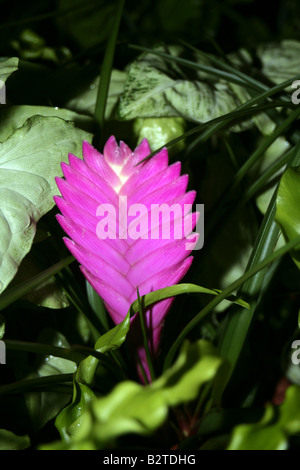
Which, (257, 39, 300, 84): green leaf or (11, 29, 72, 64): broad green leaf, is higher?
(11, 29, 72, 64): broad green leaf

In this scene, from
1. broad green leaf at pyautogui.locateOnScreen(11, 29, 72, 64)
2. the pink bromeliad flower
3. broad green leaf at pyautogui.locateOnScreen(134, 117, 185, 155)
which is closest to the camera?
the pink bromeliad flower

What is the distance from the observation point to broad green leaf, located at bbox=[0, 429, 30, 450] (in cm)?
43

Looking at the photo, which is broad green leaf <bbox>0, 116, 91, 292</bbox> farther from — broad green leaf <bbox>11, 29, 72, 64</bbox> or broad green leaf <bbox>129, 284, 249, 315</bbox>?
broad green leaf <bbox>11, 29, 72, 64</bbox>

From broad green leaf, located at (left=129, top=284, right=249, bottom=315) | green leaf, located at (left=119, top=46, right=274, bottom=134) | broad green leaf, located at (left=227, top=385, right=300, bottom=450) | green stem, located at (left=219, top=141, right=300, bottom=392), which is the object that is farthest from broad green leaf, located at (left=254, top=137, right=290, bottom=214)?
broad green leaf, located at (left=227, top=385, right=300, bottom=450)

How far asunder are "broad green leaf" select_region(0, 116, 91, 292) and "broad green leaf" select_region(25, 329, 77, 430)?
0.17m

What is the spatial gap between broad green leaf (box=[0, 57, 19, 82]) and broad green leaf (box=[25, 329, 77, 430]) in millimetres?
271

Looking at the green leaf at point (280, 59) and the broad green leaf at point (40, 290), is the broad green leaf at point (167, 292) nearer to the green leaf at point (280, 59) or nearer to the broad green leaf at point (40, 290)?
the broad green leaf at point (40, 290)

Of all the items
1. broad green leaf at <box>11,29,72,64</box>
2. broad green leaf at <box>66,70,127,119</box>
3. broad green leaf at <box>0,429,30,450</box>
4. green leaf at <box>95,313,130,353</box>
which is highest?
broad green leaf at <box>11,29,72,64</box>

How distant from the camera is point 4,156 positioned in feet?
1.48

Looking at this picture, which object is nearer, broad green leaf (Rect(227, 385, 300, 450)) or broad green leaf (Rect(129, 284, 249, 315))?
broad green leaf (Rect(227, 385, 300, 450))

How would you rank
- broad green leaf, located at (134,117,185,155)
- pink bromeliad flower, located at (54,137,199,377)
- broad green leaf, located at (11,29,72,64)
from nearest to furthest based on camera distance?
pink bromeliad flower, located at (54,137,199,377) → broad green leaf, located at (134,117,185,155) → broad green leaf, located at (11,29,72,64)

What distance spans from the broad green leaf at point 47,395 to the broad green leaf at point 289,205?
28cm

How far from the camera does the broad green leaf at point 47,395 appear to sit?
494mm

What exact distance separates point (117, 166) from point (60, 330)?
275mm
